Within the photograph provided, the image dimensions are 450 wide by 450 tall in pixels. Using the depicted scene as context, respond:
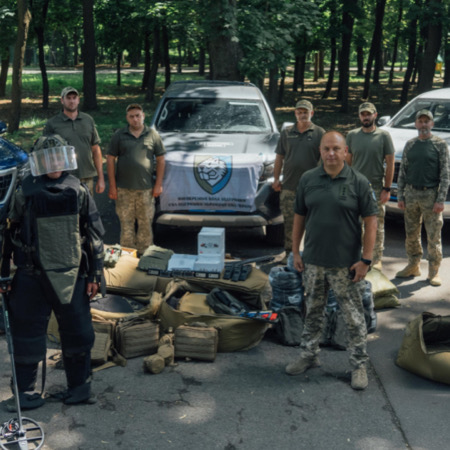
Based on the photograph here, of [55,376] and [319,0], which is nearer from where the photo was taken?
[55,376]

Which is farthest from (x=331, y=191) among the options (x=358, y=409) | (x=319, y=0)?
(x=319, y=0)

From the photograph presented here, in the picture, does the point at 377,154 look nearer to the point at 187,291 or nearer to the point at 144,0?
the point at 187,291

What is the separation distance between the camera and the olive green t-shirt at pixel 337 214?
5.24 metres

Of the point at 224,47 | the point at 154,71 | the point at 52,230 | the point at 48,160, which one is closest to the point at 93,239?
the point at 52,230

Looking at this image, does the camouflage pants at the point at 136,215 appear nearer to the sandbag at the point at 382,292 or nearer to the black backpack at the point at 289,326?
the black backpack at the point at 289,326

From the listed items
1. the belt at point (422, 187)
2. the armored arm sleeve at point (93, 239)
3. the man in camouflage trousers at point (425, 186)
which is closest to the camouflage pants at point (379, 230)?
the man in camouflage trousers at point (425, 186)

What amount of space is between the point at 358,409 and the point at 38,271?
2.52 metres

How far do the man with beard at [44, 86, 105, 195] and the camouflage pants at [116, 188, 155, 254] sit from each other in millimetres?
335

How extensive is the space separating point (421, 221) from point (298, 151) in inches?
63.9

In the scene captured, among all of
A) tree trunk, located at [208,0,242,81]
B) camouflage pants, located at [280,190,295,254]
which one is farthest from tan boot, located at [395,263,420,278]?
tree trunk, located at [208,0,242,81]

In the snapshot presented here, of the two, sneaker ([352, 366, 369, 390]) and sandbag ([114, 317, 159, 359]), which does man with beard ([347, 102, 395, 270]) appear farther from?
sandbag ([114, 317, 159, 359])

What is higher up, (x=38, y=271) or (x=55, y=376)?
(x=38, y=271)

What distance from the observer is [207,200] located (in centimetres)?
829

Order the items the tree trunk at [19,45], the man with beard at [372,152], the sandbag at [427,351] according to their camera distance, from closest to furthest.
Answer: the sandbag at [427,351], the man with beard at [372,152], the tree trunk at [19,45]
